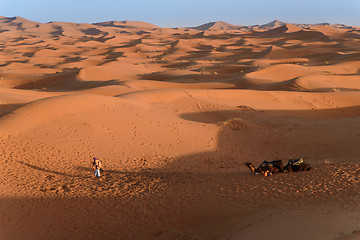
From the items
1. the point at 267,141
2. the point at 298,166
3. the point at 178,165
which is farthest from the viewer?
the point at 267,141

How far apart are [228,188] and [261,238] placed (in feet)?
11.4

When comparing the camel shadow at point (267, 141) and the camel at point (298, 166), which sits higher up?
the camel at point (298, 166)

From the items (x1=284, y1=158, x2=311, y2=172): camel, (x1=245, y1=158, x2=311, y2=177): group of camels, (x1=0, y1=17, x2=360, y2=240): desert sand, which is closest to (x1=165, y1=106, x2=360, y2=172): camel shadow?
(x1=0, y1=17, x2=360, y2=240): desert sand

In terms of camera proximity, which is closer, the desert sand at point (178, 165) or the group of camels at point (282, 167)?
the desert sand at point (178, 165)

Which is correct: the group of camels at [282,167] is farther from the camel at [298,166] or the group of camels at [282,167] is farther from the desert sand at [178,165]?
the desert sand at [178,165]

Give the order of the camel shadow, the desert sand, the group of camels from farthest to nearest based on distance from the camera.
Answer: the camel shadow, the group of camels, the desert sand

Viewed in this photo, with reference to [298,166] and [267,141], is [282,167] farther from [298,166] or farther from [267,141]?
[267,141]

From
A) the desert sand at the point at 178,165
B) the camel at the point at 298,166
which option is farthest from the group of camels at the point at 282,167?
the desert sand at the point at 178,165

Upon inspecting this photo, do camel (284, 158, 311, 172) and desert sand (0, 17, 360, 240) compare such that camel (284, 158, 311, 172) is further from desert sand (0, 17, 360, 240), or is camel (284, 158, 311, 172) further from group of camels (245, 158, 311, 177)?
desert sand (0, 17, 360, 240)

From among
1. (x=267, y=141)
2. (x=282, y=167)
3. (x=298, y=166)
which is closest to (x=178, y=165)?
(x=282, y=167)

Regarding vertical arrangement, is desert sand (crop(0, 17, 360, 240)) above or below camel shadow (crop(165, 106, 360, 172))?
above

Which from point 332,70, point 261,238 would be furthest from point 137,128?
point 332,70

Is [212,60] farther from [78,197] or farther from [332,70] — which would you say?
[78,197]

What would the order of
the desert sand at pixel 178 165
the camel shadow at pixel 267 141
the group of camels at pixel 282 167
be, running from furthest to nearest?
1. the camel shadow at pixel 267 141
2. the group of camels at pixel 282 167
3. the desert sand at pixel 178 165
